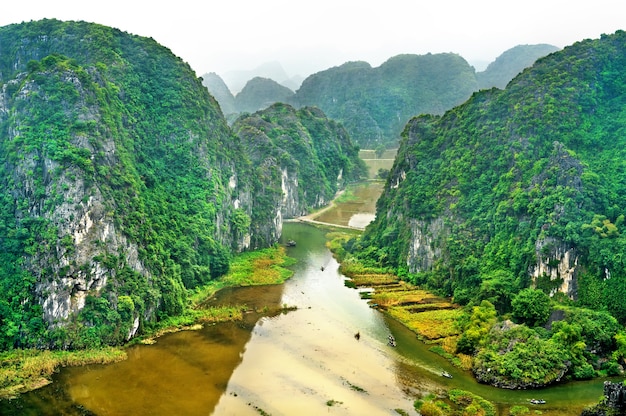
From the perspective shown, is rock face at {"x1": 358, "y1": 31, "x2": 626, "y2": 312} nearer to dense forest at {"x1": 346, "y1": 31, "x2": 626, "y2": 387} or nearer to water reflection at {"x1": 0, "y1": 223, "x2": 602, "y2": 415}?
dense forest at {"x1": 346, "y1": 31, "x2": 626, "y2": 387}

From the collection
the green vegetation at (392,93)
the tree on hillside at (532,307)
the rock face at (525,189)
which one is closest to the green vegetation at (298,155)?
the rock face at (525,189)

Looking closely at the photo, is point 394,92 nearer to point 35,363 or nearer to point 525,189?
point 525,189

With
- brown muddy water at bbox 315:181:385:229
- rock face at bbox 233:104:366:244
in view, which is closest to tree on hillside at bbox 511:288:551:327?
rock face at bbox 233:104:366:244

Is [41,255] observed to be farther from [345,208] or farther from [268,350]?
[345,208]

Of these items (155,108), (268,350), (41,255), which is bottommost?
(268,350)

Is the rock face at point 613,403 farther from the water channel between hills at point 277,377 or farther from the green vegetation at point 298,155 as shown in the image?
the green vegetation at point 298,155

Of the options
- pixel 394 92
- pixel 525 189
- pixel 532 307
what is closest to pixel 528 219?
pixel 525 189

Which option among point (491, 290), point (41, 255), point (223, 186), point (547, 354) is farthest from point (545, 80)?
point (41, 255)

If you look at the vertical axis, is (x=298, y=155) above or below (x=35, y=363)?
above
